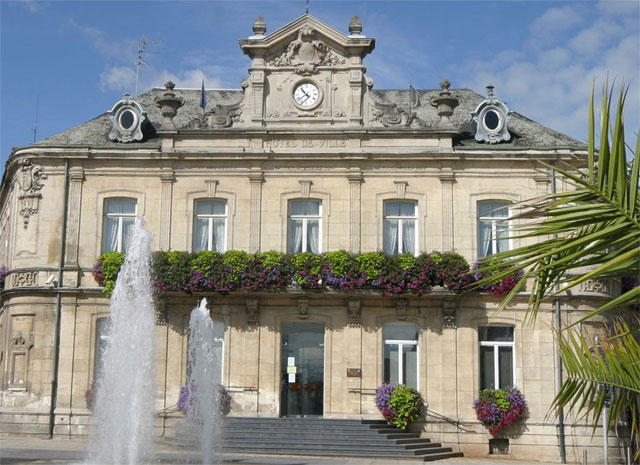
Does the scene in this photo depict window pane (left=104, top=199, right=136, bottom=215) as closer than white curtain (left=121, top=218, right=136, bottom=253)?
No

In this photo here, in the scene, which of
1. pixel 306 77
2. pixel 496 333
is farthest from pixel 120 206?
pixel 496 333

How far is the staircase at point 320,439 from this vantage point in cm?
2091

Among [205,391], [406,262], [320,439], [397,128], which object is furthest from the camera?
[397,128]

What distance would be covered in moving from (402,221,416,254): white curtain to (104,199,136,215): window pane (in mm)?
8134

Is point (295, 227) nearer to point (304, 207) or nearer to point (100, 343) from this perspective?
point (304, 207)

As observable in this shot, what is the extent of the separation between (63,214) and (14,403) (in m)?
5.59

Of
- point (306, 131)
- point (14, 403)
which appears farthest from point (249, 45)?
point (14, 403)

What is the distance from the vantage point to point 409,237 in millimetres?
24281

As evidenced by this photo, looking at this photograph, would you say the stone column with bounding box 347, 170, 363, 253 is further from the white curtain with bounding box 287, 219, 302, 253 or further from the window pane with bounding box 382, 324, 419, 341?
the window pane with bounding box 382, 324, 419, 341

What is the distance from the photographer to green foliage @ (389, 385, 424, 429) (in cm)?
2219

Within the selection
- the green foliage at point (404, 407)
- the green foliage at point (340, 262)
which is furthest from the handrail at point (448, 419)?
the green foliage at point (340, 262)

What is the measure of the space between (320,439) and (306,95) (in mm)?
10062

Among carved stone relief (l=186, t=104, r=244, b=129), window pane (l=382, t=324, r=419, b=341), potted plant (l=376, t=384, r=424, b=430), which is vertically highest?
carved stone relief (l=186, t=104, r=244, b=129)

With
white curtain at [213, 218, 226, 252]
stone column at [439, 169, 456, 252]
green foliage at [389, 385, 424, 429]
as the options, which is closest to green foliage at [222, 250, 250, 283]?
white curtain at [213, 218, 226, 252]
